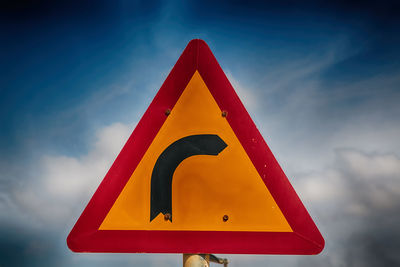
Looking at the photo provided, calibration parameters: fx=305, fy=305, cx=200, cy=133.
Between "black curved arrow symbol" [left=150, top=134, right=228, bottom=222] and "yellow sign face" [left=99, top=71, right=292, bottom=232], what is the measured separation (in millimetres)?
17

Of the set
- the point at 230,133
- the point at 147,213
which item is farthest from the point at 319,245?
the point at 147,213

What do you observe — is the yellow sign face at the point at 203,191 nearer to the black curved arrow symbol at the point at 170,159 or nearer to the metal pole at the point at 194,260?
the black curved arrow symbol at the point at 170,159

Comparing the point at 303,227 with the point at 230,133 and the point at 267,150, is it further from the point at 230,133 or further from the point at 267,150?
the point at 230,133

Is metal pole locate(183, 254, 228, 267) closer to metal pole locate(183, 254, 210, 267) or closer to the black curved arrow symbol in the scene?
metal pole locate(183, 254, 210, 267)

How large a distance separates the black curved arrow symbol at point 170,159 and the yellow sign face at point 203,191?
17 millimetres

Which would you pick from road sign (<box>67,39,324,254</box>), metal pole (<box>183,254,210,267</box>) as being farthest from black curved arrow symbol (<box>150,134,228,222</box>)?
metal pole (<box>183,254,210,267</box>)

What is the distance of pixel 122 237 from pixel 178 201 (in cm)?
26

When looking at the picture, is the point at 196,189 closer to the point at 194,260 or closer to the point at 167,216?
the point at 167,216

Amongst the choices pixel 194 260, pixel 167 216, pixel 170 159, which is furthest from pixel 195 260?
pixel 170 159

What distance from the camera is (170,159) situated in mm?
1258

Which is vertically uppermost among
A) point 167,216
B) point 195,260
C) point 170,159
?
point 170,159

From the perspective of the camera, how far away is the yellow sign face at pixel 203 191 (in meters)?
1.19

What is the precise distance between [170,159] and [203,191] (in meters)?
0.19

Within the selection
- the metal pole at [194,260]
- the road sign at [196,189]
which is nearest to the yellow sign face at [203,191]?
the road sign at [196,189]
